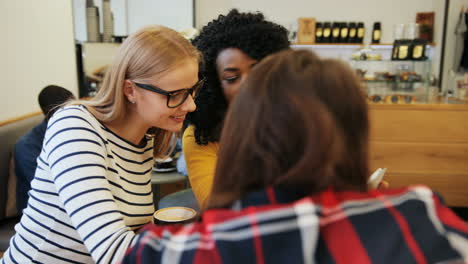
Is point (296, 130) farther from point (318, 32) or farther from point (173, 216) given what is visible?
point (318, 32)

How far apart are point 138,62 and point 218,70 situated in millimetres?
334

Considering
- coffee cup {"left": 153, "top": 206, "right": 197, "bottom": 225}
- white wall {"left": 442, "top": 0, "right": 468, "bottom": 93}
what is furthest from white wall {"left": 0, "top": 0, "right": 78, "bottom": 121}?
white wall {"left": 442, "top": 0, "right": 468, "bottom": 93}

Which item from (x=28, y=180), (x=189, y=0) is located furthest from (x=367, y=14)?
(x=28, y=180)

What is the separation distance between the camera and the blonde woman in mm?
945

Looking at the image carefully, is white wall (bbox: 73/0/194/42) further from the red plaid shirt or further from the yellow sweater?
the red plaid shirt

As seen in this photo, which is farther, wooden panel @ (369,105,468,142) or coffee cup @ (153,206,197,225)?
wooden panel @ (369,105,468,142)

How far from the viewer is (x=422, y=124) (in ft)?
12.0

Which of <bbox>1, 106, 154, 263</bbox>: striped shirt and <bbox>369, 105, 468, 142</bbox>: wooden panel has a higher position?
<bbox>1, 106, 154, 263</bbox>: striped shirt

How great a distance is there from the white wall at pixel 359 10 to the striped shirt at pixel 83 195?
519cm

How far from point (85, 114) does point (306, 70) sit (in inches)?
26.5

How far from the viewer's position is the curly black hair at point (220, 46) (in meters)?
1.34

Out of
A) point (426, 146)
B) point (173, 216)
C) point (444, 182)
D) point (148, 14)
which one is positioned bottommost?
point (444, 182)

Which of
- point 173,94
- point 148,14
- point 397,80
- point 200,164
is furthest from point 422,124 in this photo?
point 148,14

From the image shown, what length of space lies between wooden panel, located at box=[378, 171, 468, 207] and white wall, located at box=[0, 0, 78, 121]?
10.5ft
